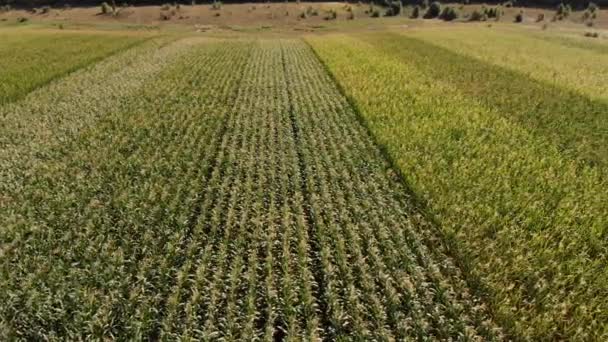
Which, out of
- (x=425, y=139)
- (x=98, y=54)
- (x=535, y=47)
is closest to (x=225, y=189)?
(x=425, y=139)

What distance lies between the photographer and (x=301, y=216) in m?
10.2

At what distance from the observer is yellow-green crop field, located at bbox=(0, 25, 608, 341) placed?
7102 mm

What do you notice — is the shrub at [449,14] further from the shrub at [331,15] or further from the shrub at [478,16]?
the shrub at [331,15]

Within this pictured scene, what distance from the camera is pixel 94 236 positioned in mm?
9141

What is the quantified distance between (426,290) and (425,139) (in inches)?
346

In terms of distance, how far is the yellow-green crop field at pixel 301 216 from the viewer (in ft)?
23.3

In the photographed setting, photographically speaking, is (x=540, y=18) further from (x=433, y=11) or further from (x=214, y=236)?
(x=214, y=236)

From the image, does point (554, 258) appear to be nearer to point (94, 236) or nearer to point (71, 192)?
point (94, 236)

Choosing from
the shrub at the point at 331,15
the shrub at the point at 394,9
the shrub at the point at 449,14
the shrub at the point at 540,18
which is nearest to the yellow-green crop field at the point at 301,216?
the shrub at the point at 331,15

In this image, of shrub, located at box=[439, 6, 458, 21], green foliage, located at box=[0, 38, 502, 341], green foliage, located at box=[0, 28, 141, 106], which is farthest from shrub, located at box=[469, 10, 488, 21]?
green foliage, located at box=[0, 38, 502, 341]

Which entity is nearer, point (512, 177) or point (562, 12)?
point (512, 177)

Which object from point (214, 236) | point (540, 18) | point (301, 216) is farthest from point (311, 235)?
point (540, 18)

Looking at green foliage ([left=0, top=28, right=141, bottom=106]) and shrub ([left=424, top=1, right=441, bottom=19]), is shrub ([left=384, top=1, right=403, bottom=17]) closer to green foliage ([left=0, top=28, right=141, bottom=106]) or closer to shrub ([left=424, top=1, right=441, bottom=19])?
shrub ([left=424, top=1, right=441, bottom=19])

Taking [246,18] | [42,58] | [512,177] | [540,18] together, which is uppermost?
[246,18]
